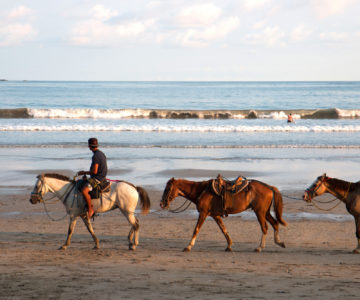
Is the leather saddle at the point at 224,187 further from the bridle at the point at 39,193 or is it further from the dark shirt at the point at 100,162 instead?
the bridle at the point at 39,193

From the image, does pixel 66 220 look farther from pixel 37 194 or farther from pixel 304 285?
pixel 304 285

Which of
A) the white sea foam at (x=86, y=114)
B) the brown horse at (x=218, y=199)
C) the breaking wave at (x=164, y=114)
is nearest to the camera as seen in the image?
the brown horse at (x=218, y=199)

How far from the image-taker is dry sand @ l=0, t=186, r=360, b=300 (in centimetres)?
741

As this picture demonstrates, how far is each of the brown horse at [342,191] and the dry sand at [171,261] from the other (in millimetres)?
769

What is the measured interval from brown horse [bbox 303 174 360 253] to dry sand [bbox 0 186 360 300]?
769 millimetres

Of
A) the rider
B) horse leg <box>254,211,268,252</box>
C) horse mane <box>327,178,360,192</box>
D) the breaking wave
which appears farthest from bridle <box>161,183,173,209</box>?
the breaking wave

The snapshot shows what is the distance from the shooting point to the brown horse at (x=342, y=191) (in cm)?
1056

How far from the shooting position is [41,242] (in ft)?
35.8

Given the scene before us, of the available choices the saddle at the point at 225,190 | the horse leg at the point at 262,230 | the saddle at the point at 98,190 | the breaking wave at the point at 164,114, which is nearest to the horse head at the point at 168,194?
the saddle at the point at 225,190

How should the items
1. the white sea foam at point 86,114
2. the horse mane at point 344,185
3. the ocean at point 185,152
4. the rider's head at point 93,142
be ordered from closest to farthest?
the rider's head at point 93,142 < the horse mane at point 344,185 < the ocean at point 185,152 < the white sea foam at point 86,114

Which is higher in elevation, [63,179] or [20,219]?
[63,179]

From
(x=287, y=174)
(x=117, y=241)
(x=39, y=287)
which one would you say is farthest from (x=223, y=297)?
(x=287, y=174)

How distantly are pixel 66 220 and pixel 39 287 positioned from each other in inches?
224

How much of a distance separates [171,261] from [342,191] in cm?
374
